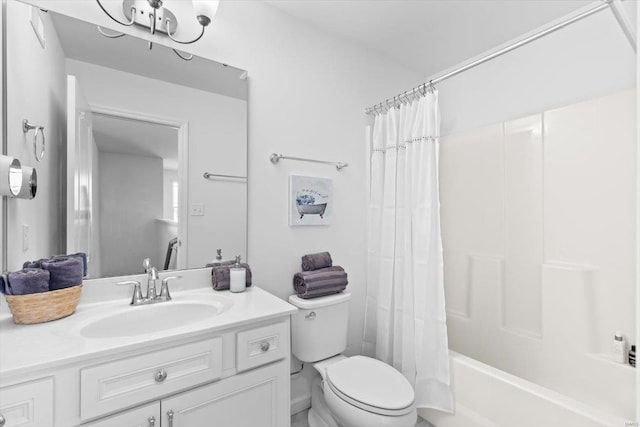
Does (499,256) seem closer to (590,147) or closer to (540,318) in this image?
(540,318)

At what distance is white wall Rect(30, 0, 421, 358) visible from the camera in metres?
1.73

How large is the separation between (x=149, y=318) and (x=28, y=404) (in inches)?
19.2

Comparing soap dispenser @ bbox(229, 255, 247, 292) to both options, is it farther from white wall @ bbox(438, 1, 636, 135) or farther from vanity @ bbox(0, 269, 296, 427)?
white wall @ bbox(438, 1, 636, 135)

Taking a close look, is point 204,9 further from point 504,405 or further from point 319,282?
point 504,405

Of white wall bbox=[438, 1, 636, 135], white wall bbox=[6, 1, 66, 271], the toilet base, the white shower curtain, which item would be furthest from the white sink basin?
white wall bbox=[438, 1, 636, 135]

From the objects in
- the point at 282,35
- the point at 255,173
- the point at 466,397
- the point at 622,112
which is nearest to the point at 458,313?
the point at 466,397

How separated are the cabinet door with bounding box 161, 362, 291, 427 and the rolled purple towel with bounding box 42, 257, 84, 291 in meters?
0.56

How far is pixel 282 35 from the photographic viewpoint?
6.09 feet

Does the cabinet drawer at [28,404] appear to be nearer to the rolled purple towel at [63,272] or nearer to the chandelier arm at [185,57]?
the rolled purple towel at [63,272]

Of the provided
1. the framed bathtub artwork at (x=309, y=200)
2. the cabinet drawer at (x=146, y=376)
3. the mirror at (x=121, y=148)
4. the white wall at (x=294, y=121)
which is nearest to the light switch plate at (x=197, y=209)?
the mirror at (x=121, y=148)

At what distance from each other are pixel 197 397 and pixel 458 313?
1869 mm

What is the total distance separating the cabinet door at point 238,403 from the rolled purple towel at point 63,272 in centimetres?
56

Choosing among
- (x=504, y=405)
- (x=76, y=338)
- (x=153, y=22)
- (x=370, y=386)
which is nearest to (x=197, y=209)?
(x=76, y=338)

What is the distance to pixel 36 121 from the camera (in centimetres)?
119
